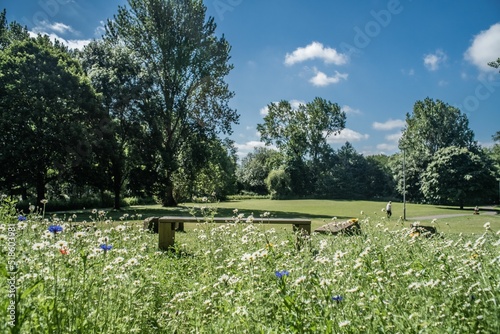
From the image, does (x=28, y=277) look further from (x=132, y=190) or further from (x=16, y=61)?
(x=132, y=190)

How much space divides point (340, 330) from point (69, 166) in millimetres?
23349

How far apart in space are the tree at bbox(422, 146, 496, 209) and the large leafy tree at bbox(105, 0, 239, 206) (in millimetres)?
28565

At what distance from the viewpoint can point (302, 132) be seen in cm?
6681

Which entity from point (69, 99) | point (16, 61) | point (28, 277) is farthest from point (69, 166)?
point (28, 277)

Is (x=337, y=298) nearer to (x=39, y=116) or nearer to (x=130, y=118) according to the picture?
(x=39, y=116)

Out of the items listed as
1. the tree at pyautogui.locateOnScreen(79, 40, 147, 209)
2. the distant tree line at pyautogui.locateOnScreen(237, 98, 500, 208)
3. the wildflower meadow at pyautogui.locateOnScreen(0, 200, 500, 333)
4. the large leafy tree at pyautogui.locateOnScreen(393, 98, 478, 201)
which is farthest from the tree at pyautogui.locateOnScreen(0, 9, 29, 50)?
the large leafy tree at pyautogui.locateOnScreen(393, 98, 478, 201)

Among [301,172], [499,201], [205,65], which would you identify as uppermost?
[205,65]

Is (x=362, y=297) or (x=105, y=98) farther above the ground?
(x=105, y=98)

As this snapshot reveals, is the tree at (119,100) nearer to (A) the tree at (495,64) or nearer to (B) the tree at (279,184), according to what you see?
(A) the tree at (495,64)

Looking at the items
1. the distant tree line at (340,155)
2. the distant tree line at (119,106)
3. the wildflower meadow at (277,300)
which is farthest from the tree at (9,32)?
the distant tree line at (340,155)

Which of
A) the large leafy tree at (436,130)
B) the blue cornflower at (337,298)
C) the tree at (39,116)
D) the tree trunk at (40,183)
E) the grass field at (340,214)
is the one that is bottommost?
the grass field at (340,214)

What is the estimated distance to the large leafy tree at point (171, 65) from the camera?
96.6ft

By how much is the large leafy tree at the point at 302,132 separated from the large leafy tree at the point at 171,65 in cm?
3306

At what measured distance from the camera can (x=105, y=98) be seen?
26.9 meters
